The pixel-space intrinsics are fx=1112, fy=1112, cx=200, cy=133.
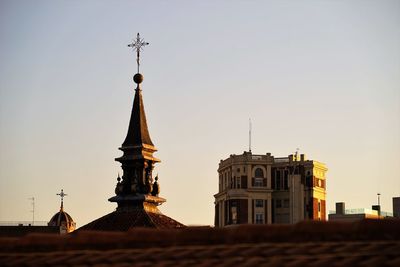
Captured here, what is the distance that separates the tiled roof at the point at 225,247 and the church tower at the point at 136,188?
3149 inches

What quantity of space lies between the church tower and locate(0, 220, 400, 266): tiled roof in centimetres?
8000

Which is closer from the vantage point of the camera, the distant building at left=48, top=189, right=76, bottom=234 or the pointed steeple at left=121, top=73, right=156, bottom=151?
the pointed steeple at left=121, top=73, right=156, bottom=151

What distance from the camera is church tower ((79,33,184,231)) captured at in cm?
9800

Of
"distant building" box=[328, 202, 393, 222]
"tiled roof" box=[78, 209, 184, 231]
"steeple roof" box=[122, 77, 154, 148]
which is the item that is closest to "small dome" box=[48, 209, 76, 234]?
"distant building" box=[328, 202, 393, 222]

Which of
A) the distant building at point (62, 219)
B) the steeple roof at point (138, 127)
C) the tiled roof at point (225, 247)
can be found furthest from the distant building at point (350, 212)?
the tiled roof at point (225, 247)

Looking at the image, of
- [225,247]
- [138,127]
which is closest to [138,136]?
[138,127]

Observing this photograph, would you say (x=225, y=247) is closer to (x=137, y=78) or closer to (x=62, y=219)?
(x=137, y=78)

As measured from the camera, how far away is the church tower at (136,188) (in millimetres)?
98000

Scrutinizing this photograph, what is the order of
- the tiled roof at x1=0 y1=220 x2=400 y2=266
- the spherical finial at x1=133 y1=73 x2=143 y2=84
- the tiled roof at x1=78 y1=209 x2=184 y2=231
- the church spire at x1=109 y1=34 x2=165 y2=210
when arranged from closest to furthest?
the tiled roof at x1=0 y1=220 x2=400 y2=266
the tiled roof at x1=78 y1=209 x2=184 y2=231
the church spire at x1=109 y1=34 x2=165 y2=210
the spherical finial at x1=133 y1=73 x2=143 y2=84

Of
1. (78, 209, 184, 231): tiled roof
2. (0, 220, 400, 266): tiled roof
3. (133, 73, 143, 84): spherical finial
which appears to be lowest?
(0, 220, 400, 266): tiled roof

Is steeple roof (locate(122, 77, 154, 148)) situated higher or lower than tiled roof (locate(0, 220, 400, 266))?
higher

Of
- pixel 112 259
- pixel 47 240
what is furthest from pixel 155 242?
pixel 47 240

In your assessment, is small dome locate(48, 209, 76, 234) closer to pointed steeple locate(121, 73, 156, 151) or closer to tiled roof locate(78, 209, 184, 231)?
pointed steeple locate(121, 73, 156, 151)

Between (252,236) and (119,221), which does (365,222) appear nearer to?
(252,236)
